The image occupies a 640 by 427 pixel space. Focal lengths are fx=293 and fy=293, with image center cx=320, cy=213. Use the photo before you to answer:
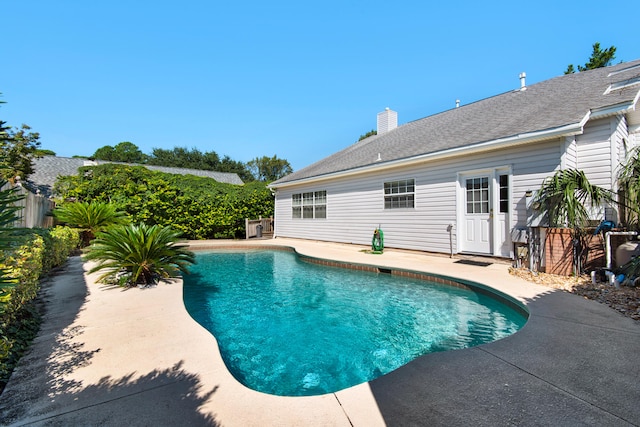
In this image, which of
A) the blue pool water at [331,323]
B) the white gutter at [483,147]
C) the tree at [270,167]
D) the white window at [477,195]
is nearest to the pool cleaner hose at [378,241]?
the white gutter at [483,147]

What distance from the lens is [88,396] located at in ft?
5.97

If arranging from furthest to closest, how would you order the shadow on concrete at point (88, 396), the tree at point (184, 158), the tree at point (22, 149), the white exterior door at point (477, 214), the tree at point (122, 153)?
the tree at point (122, 153), the tree at point (184, 158), the tree at point (22, 149), the white exterior door at point (477, 214), the shadow on concrete at point (88, 396)

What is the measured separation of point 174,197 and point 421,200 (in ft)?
32.7

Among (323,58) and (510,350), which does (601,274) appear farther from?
(323,58)

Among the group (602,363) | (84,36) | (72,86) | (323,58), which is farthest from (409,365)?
(72,86)

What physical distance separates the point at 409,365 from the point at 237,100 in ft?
56.4

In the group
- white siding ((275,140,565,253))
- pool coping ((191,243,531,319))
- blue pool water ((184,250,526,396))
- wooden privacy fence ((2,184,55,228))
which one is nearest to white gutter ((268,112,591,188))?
white siding ((275,140,565,253))

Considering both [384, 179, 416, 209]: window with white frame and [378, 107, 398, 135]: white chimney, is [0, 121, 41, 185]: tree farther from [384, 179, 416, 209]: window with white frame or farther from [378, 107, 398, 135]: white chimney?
[378, 107, 398, 135]: white chimney

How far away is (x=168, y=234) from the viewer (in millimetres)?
5062

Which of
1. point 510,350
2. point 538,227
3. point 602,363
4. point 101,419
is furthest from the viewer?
point 538,227

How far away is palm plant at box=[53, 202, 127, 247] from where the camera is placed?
863cm

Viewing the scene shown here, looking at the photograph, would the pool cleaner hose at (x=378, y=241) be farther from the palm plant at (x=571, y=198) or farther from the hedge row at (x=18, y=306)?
the hedge row at (x=18, y=306)

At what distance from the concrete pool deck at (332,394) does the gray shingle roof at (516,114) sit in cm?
456

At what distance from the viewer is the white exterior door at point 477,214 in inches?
270
